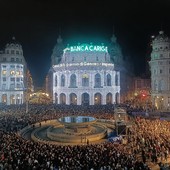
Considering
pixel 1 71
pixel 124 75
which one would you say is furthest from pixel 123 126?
pixel 124 75

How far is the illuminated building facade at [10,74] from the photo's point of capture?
77.6 metres

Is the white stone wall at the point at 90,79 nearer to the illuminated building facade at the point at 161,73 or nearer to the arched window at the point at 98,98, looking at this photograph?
the arched window at the point at 98,98

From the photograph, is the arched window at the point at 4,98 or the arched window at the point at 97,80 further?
the arched window at the point at 4,98

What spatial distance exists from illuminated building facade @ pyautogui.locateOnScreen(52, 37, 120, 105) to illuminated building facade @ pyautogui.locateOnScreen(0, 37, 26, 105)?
13.8 metres

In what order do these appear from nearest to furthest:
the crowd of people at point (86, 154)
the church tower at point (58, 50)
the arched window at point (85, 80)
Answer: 1. the crowd of people at point (86, 154)
2. the arched window at point (85, 80)
3. the church tower at point (58, 50)

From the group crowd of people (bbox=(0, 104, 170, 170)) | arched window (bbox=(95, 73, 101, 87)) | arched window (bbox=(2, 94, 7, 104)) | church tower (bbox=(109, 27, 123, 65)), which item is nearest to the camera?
crowd of people (bbox=(0, 104, 170, 170))

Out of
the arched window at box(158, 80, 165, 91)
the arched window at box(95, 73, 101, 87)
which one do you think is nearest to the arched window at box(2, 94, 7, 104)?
the arched window at box(95, 73, 101, 87)

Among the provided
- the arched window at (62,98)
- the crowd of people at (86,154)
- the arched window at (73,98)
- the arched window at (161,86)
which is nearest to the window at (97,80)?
the arched window at (73,98)

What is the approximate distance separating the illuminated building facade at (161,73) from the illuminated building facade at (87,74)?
Answer: 52.1 feet

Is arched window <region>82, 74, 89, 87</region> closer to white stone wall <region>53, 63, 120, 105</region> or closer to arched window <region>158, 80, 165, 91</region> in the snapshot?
white stone wall <region>53, 63, 120, 105</region>

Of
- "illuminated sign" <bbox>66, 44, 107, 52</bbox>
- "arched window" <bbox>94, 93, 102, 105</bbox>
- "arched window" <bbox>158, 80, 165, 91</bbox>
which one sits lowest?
"arched window" <bbox>94, 93, 102, 105</bbox>

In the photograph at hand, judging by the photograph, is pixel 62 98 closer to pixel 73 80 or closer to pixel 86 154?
pixel 73 80

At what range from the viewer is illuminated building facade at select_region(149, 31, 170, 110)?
63438 millimetres

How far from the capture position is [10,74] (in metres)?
78.6
